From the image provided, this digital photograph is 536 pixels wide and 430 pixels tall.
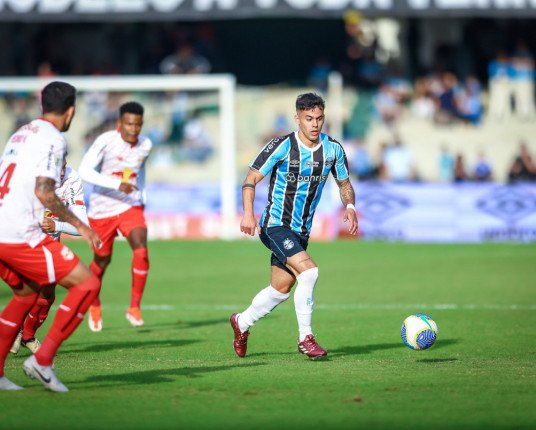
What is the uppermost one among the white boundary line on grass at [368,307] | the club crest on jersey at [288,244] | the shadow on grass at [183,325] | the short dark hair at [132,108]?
the short dark hair at [132,108]

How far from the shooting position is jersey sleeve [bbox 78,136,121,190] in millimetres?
12656

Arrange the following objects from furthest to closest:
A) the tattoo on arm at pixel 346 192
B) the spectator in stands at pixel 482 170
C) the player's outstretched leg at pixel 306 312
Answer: the spectator in stands at pixel 482 170 < the tattoo on arm at pixel 346 192 < the player's outstretched leg at pixel 306 312

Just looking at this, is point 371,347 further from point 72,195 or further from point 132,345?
point 72,195

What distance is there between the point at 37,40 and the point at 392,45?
11.1 meters

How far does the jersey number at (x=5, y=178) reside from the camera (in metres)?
7.87

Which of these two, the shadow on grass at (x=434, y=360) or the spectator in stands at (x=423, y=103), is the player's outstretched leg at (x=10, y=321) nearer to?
the shadow on grass at (x=434, y=360)

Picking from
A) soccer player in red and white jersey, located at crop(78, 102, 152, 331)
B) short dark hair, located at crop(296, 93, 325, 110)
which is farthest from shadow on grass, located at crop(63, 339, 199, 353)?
short dark hair, located at crop(296, 93, 325, 110)

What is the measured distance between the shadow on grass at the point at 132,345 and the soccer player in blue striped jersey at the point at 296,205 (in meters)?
1.40

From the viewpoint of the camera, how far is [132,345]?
11742 mm

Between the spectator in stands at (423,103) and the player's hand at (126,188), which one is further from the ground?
the spectator in stands at (423,103)

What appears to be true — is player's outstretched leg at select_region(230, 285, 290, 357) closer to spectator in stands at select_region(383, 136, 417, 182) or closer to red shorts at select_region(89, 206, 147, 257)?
red shorts at select_region(89, 206, 147, 257)

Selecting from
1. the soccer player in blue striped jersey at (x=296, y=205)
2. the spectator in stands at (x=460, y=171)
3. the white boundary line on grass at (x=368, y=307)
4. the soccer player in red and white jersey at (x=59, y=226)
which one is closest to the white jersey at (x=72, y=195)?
the soccer player in red and white jersey at (x=59, y=226)

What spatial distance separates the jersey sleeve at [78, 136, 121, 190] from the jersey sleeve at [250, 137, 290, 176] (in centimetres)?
274

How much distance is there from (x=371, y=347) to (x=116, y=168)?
4009 mm
